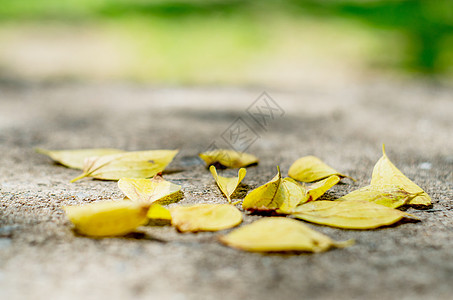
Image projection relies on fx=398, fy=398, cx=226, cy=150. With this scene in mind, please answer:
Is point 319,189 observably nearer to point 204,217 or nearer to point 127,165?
point 204,217

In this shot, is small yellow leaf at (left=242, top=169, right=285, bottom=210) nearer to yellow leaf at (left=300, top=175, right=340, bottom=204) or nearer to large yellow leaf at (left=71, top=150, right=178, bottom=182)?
yellow leaf at (left=300, top=175, right=340, bottom=204)

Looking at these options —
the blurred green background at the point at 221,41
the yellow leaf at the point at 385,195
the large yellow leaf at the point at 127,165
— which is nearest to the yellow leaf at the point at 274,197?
the yellow leaf at the point at 385,195

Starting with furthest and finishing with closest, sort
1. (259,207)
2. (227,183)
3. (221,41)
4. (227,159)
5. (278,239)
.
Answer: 1. (221,41)
2. (227,159)
3. (227,183)
4. (259,207)
5. (278,239)

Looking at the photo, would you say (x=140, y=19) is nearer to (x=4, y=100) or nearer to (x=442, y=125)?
(x=4, y=100)

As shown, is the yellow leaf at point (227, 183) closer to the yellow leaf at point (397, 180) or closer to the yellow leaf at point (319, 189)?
the yellow leaf at point (319, 189)

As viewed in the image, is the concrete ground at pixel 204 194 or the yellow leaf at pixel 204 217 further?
the yellow leaf at pixel 204 217

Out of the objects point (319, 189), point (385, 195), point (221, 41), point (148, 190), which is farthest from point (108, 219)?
point (221, 41)
